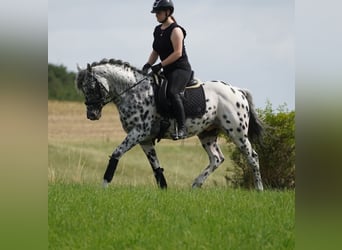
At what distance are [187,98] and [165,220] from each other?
3.67 metres

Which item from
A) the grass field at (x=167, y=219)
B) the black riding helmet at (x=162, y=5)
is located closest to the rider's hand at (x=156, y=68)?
the black riding helmet at (x=162, y=5)

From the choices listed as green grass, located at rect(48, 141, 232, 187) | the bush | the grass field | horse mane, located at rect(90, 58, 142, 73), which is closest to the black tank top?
horse mane, located at rect(90, 58, 142, 73)

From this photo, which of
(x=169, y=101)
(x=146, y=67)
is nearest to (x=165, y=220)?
(x=169, y=101)

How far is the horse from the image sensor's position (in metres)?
10.4

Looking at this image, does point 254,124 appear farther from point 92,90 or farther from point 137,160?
point 137,160

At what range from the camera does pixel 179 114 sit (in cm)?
1035

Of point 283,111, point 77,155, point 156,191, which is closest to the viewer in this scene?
point 156,191

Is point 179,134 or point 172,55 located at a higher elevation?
point 172,55

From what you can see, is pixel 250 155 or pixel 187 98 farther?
pixel 250 155

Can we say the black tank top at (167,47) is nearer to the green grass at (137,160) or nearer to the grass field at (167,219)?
the grass field at (167,219)

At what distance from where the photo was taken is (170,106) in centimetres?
1041
